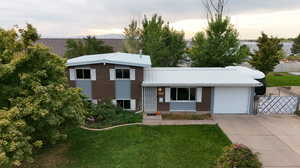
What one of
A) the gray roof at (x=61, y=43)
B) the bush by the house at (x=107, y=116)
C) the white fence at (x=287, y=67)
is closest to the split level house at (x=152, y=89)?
the bush by the house at (x=107, y=116)

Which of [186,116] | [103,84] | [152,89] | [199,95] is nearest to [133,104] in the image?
[152,89]

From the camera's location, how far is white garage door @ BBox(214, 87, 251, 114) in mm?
14227

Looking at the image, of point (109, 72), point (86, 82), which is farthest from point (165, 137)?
point (86, 82)

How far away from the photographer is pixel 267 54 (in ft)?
75.2

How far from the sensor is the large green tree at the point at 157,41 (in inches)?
992

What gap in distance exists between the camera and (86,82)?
14.8 m

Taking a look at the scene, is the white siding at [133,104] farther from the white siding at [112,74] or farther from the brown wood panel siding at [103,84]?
the white siding at [112,74]

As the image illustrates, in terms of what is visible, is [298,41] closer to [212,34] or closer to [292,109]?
[212,34]

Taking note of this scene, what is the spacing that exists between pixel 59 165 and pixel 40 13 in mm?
14096

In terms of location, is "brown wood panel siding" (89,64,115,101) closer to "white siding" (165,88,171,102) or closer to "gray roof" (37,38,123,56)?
"white siding" (165,88,171,102)

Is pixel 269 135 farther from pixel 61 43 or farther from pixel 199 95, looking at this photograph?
pixel 61 43

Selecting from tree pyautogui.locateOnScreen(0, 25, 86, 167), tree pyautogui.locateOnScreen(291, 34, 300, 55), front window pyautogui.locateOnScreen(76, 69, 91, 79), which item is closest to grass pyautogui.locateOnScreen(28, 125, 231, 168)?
tree pyautogui.locateOnScreen(0, 25, 86, 167)

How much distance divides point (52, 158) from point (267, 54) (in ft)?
80.7

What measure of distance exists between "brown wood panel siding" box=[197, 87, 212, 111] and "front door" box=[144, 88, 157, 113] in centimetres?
343
